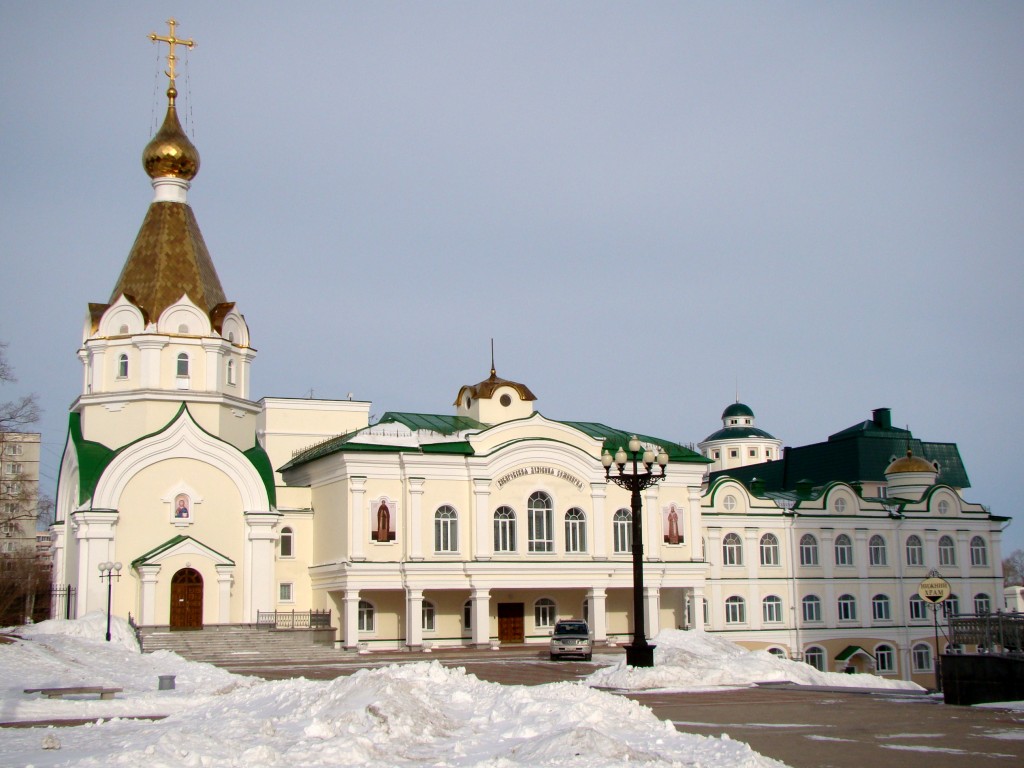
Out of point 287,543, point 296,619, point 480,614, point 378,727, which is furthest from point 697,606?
point 378,727

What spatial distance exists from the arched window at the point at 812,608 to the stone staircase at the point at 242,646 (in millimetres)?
21522

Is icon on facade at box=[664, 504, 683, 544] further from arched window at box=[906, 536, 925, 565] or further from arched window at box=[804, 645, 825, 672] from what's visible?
arched window at box=[906, 536, 925, 565]

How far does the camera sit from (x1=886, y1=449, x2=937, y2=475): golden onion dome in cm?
5559

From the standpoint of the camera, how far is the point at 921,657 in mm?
52156

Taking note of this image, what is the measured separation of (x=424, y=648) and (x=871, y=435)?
106 ft

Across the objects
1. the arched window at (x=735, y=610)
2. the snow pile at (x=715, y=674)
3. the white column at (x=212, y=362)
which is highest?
the white column at (x=212, y=362)

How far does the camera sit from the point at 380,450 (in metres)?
40.9

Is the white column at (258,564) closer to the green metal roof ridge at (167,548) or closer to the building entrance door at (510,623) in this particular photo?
the green metal roof ridge at (167,548)

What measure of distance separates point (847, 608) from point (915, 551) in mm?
4609

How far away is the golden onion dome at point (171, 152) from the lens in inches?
1646

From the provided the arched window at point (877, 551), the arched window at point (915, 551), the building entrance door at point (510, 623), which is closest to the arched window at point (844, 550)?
the arched window at point (877, 551)

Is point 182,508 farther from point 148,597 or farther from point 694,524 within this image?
point 694,524

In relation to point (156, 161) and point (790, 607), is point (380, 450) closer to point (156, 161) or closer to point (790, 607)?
point (156, 161)

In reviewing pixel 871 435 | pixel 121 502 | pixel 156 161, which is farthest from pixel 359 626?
pixel 871 435
